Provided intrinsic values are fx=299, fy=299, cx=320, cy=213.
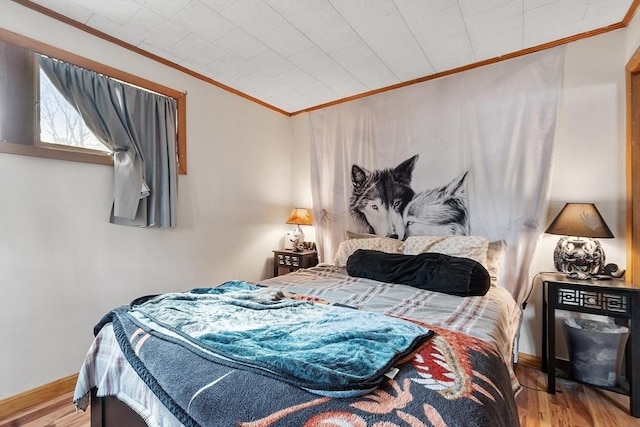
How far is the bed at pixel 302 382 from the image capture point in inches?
28.1

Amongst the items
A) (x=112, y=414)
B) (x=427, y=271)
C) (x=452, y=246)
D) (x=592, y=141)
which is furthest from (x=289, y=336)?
(x=592, y=141)

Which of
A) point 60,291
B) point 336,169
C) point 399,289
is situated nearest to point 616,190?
point 399,289

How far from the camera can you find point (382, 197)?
3.00 metres

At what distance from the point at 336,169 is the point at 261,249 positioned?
125cm

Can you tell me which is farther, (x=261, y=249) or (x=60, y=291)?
(x=261, y=249)

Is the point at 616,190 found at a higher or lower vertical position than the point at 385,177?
lower

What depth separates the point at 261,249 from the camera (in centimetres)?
341

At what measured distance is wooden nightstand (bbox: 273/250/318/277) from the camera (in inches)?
128

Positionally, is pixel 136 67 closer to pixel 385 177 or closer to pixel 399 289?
pixel 385 177

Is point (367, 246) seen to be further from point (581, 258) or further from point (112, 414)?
point (112, 414)

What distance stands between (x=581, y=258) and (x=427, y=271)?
105cm

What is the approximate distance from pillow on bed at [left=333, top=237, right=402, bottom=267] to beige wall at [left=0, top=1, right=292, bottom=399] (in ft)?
3.70

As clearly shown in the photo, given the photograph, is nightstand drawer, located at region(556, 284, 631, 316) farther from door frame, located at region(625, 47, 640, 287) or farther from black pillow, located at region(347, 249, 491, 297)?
black pillow, located at region(347, 249, 491, 297)

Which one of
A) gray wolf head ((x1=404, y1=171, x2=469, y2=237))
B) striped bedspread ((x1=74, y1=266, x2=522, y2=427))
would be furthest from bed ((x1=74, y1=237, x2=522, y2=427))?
gray wolf head ((x1=404, y1=171, x2=469, y2=237))
